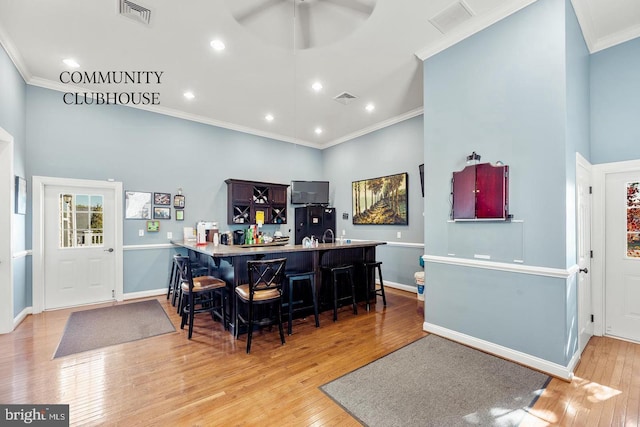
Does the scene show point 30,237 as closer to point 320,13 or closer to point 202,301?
point 202,301

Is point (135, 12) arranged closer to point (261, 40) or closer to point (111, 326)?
point (261, 40)

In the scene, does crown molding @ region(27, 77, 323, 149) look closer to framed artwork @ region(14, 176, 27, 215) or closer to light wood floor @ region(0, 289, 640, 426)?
framed artwork @ region(14, 176, 27, 215)

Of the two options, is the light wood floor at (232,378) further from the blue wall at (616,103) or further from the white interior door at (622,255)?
the blue wall at (616,103)

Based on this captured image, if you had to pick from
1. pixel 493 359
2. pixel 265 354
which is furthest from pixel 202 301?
pixel 493 359

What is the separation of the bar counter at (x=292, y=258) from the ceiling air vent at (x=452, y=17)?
9.64ft

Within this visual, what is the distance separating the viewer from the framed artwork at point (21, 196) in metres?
3.63

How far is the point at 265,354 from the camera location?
290 cm

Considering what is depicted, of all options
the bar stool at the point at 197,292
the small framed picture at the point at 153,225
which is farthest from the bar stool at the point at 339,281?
the small framed picture at the point at 153,225

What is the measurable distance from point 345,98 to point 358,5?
76.2 inches

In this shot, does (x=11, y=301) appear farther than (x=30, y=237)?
No

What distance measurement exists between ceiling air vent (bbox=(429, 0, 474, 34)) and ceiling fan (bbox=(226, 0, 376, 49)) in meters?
0.74

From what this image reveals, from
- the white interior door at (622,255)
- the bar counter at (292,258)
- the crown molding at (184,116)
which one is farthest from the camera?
the crown molding at (184,116)

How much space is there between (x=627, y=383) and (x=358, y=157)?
5300mm

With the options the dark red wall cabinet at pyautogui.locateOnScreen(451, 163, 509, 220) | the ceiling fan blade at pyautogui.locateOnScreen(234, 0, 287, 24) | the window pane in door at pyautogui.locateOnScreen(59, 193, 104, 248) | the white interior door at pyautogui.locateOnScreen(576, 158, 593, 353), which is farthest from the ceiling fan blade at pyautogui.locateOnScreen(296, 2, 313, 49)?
the window pane in door at pyautogui.locateOnScreen(59, 193, 104, 248)
